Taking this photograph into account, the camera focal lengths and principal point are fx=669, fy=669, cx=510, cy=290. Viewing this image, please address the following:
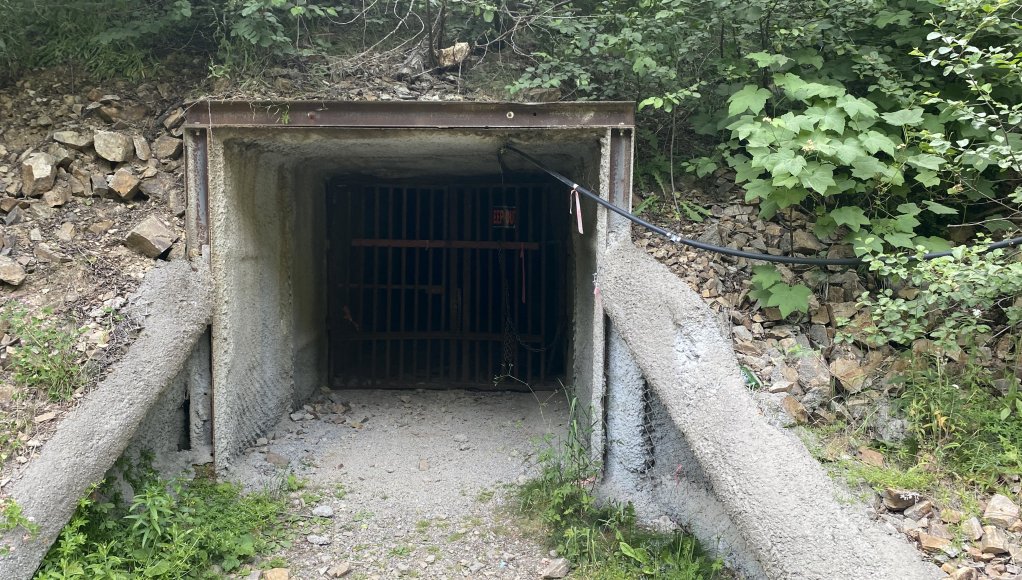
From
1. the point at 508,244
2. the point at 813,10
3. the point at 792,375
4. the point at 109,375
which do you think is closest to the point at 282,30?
the point at 109,375

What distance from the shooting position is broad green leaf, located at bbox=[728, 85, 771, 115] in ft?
10.4

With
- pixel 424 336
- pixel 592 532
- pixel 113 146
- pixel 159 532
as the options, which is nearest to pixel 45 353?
pixel 159 532

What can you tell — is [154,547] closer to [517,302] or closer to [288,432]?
[288,432]

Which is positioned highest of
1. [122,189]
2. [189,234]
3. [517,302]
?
[122,189]

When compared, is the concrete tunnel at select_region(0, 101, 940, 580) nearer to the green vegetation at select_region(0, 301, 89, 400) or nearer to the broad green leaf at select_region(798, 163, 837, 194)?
the green vegetation at select_region(0, 301, 89, 400)

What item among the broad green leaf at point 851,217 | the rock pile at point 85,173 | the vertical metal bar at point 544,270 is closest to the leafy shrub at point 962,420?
the broad green leaf at point 851,217

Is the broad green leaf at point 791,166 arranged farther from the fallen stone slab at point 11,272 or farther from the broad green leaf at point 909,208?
the fallen stone slab at point 11,272

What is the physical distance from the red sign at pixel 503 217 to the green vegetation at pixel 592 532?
2334 millimetres

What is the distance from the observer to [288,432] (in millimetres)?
4516

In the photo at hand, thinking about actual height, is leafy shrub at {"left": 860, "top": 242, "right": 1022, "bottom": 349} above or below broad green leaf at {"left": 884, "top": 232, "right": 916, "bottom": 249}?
below

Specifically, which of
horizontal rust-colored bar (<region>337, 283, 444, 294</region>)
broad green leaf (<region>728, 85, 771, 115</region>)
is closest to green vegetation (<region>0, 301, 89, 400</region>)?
horizontal rust-colored bar (<region>337, 283, 444, 294</region>)

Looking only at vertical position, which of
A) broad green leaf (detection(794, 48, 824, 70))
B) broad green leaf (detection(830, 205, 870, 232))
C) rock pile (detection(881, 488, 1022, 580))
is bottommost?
rock pile (detection(881, 488, 1022, 580))

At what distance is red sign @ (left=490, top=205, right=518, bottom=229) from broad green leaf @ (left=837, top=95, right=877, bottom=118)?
121 inches

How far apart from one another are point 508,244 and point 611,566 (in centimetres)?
315
